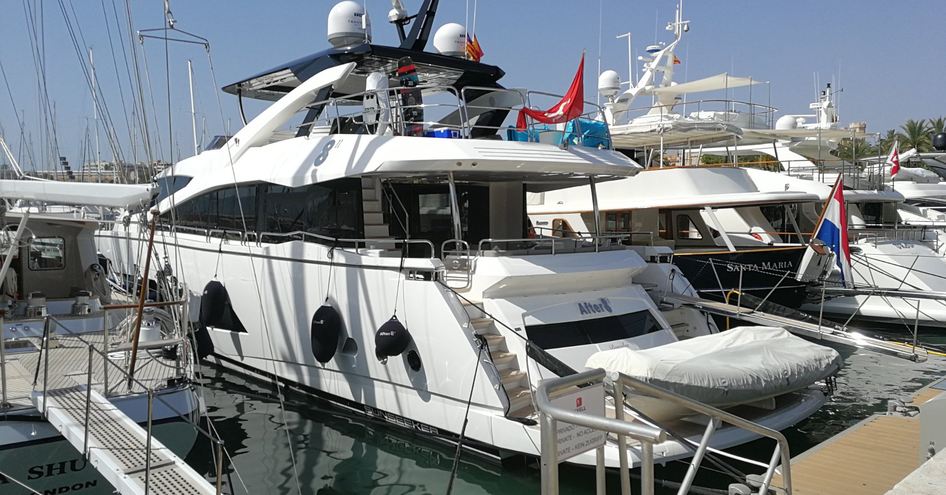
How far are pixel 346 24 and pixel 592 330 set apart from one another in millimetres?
7100

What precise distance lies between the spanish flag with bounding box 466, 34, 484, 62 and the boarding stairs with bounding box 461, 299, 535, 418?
6.89 m

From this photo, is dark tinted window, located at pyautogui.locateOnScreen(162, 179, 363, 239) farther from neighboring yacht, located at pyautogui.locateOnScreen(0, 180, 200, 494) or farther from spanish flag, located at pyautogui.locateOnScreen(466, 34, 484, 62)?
spanish flag, located at pyautogui.locateOnScreen(466, 34, 484, 62)

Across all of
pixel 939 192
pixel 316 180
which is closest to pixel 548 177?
pixel 316 180

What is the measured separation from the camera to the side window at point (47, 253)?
11.2 m

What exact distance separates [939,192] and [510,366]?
29.0 meters

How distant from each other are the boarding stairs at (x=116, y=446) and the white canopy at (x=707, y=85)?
24.4m

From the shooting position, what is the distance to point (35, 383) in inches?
289

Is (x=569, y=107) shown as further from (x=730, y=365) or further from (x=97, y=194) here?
(x=97, y=194)

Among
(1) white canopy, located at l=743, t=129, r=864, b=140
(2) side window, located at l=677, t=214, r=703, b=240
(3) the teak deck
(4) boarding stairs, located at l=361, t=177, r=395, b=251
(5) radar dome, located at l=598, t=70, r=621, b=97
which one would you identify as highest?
(5) radar dome, located at l=598, t=70, r=621, b=97

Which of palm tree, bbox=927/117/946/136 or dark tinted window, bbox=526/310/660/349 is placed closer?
dark tinted window, bbox=526/310/660/349

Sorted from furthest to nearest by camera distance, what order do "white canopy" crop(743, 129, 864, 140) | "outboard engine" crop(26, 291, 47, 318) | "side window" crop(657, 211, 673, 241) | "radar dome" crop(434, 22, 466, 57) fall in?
"white canopy" crop(743, 129, 864, 140) < "side window" crop(657, 211, 673, 241) < "radar dome" crop(434, 22, 466, 57) < "outboard engine" crop(26, 291, 47, 318)

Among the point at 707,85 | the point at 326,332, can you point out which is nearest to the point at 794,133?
the point at 707,85

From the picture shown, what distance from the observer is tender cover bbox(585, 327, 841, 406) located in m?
7.50

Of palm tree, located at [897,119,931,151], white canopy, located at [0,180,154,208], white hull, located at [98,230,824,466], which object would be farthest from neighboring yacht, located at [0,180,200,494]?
palm tree, located at [897,119,931,151]
